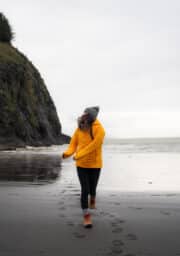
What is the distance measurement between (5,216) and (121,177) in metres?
7.42

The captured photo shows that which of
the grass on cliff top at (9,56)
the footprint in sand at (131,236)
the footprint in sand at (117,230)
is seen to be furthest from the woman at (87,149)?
the grass on cliff top at (9,56)

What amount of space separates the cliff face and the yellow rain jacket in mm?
36045

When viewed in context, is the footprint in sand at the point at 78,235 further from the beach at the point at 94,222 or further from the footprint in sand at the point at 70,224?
the footprint in sand at the point at 70,224

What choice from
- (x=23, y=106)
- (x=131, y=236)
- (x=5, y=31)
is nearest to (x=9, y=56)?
(x=23, y=106)

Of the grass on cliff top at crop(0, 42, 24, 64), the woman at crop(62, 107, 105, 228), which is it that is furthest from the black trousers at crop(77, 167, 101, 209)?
the grass on cliff top at crop(0, 42, 24, 64)

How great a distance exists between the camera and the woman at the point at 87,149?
6004mm

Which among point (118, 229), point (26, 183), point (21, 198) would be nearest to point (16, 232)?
point (118, 229)

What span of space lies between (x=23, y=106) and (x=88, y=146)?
47.3 metres

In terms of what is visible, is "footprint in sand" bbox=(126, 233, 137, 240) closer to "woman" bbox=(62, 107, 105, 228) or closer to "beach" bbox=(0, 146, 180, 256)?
"beach" bbox=(0, 146, 180, 256)

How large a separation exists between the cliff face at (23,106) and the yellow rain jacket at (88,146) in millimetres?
36045

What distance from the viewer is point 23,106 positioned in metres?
52.2

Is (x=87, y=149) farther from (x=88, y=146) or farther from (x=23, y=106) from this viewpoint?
(x=23, y=106)

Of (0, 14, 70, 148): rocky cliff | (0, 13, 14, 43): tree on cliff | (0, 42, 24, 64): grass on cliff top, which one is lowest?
(0, 14, 70, 148): rocky cliff

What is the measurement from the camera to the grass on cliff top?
54053mm
